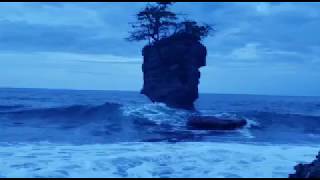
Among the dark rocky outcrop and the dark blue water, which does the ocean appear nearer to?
the dark blue water

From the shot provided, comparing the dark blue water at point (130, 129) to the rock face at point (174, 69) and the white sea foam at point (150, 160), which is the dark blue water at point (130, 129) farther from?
the white sea foam at point (150, 160)

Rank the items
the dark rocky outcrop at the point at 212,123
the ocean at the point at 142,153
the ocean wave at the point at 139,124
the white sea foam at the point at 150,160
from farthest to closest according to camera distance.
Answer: the dark rocky outcrop at the point at 212,123
the ocean wave at the point at 139,124
the ocean at the point at 142,153
the white sea foam at the point at 150,160

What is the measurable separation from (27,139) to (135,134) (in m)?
5.59

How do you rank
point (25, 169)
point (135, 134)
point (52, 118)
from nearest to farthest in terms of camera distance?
point (25, 169) < point (135, 134) < point (52, 118)

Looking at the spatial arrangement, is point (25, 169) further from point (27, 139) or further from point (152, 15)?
point (152, 15)

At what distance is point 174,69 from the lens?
117 feet

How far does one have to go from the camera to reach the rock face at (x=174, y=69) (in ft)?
117

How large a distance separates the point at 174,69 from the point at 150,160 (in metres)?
22.0

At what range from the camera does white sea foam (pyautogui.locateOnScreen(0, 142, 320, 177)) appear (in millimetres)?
12305

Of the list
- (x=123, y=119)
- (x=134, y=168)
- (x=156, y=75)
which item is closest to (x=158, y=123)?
(x=123, y=119)

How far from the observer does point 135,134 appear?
22.1 meters

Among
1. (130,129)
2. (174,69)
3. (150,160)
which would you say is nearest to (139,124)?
(130,129)

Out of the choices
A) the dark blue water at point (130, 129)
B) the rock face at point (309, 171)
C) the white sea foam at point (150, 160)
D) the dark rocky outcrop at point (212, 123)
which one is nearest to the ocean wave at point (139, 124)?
the dark blue water at point (130, 129)

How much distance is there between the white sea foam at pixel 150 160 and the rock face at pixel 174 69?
59.0 ft
